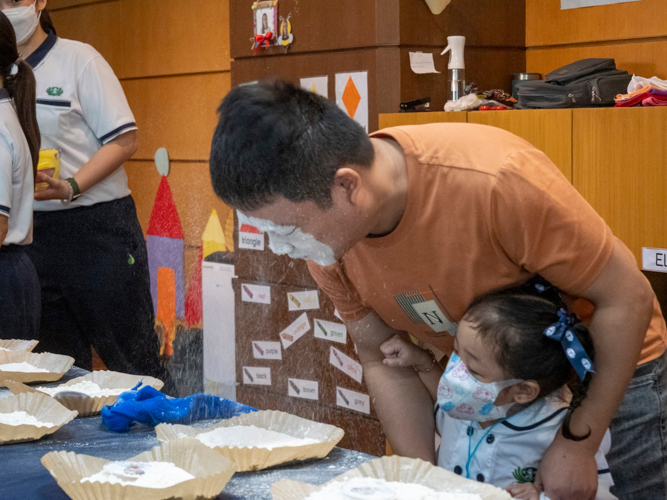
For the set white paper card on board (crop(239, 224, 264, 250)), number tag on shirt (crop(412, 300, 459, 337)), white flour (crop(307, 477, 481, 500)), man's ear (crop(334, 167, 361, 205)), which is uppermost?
man's ear (crop(334, 167, 361, 205))

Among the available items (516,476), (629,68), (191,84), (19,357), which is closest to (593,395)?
(516,476)

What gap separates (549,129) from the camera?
2.63 m

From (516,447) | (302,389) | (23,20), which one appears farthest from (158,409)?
(302,389)

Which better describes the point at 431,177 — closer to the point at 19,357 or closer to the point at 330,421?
the point at 19,357

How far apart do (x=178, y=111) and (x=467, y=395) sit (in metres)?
3.60

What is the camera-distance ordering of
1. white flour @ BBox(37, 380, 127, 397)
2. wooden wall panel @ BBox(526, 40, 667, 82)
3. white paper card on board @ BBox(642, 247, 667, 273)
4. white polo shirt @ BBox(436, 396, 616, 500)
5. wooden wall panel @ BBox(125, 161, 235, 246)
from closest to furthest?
1. white polo shirt @ BBox(436, 396, 616, 500)
2. white flour @ BBox(37, 380, 127, 397)
3. white paper card on board @ BBox(642, 247, 667, 273)
4. wooden wall panel @ BBox(526, 40, 667, 82)
5. wooden wall panel @ BBox(125, 161, 235, 246)

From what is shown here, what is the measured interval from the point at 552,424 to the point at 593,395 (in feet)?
0.46

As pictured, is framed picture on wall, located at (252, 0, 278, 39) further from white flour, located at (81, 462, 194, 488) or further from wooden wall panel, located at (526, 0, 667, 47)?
white flour, located at (81, 462, 194, 488)

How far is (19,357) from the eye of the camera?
6.23 ft

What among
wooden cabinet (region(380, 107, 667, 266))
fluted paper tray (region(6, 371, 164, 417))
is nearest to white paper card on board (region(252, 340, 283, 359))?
wooden cabinet (region(380, 107, 667, 266))

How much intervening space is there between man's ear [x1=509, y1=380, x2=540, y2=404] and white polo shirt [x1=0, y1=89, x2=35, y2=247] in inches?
53.8

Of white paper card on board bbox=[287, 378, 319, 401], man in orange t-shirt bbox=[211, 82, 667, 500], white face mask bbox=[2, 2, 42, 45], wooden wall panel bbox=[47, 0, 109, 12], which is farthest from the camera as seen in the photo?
wooden wall panel bbox=[47, 0, 109, 12]

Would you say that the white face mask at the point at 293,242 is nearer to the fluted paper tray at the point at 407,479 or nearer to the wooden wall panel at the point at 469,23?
the fluted paper tray at the point at 407,479

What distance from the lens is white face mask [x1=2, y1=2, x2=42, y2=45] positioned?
8.84 ft
